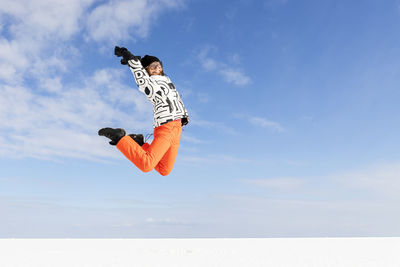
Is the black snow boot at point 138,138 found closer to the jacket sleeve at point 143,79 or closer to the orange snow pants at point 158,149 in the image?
the orange snow pants at point 158,149

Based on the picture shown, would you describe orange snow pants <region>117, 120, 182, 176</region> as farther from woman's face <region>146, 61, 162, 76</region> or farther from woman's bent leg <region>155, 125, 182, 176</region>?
woman's face <region>146, 61, 162, 76</region>

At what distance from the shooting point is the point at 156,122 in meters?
4.12

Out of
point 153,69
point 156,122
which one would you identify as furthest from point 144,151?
point 153,69

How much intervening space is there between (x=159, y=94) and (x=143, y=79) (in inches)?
9.9
